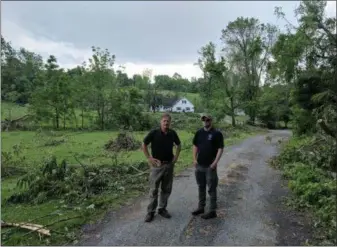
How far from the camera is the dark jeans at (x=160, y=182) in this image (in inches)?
298

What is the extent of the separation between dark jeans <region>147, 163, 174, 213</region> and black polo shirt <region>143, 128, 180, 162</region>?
0.21 m

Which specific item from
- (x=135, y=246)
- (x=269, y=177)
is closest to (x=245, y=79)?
(x=269, y=177)

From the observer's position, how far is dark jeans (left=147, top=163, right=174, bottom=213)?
298 inches

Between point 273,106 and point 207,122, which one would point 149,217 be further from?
point 273,106

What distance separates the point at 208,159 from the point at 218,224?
1.23 m

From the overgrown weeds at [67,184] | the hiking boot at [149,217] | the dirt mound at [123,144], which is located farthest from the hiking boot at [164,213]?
the dirt mound at [123,144]

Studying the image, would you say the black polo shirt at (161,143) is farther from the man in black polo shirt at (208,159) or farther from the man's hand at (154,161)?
the man in black polo shirt at (208,159)

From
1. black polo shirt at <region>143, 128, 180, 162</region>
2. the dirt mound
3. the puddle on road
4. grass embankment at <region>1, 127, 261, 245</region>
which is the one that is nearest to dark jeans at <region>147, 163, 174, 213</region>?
black polo shirt at <region>143, 128, 180, 162</region>

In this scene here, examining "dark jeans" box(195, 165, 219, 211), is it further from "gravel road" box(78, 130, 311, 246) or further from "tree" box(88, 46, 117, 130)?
"tree" box(88, 46, 117, 130)

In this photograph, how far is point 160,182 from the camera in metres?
7.73

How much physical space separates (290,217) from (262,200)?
1.40 metres

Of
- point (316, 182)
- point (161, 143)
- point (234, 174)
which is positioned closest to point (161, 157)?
point (161, 143)

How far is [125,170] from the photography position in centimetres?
1213

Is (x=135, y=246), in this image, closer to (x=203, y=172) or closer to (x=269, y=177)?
(x=203, y=172)
